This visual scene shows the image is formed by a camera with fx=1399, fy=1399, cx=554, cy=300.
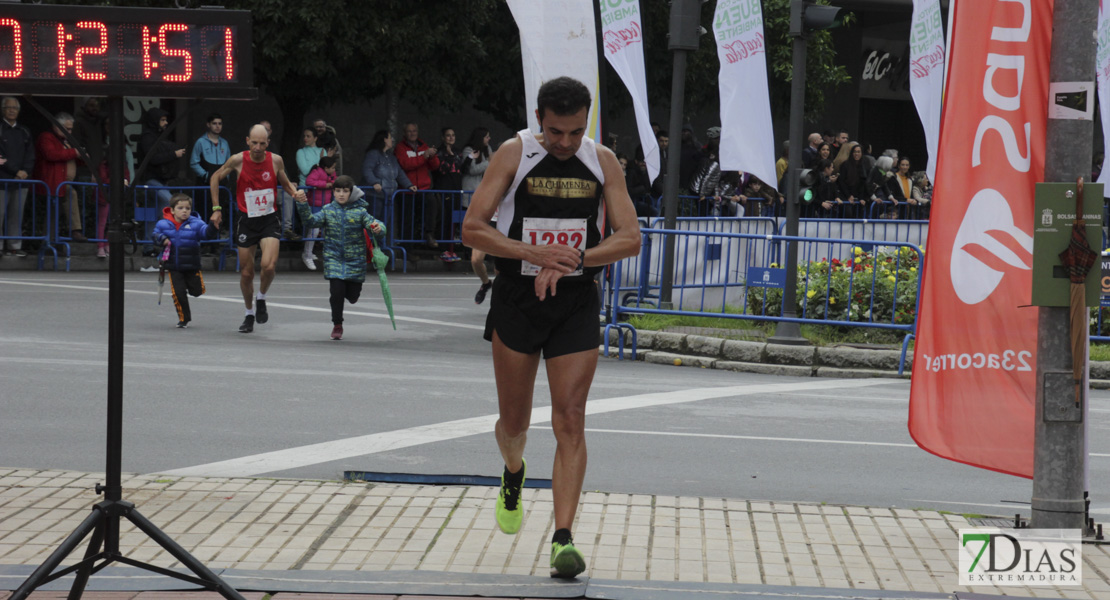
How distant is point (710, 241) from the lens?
14070 millimetres

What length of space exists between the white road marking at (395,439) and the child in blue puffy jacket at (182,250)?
507 cm

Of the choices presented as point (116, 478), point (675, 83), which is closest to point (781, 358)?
point (675, 83)

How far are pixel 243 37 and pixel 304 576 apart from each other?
1.96 meters

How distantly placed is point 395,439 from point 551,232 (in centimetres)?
322

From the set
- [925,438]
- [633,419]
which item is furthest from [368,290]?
[925,438]

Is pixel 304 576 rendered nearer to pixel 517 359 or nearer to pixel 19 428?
pixel 517 359

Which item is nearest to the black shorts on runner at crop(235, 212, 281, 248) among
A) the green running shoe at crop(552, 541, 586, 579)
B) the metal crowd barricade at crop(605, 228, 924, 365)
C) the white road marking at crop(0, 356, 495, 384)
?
the white road marking at crop(0, 356, 495, 384)

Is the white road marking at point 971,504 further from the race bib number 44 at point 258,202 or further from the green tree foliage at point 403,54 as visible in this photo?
the green tree foliage at point 403,54

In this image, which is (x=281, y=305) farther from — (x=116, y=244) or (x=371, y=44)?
(x=116, y=244)

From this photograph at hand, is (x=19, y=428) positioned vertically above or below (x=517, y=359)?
below

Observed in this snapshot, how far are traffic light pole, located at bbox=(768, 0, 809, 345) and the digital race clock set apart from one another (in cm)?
836

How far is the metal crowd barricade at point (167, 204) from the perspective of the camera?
62.6 feet

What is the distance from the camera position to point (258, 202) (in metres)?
13.4

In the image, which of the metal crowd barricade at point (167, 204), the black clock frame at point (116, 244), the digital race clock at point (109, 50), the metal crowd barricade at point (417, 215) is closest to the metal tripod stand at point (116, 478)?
the black clock frame at point (116, 244)
